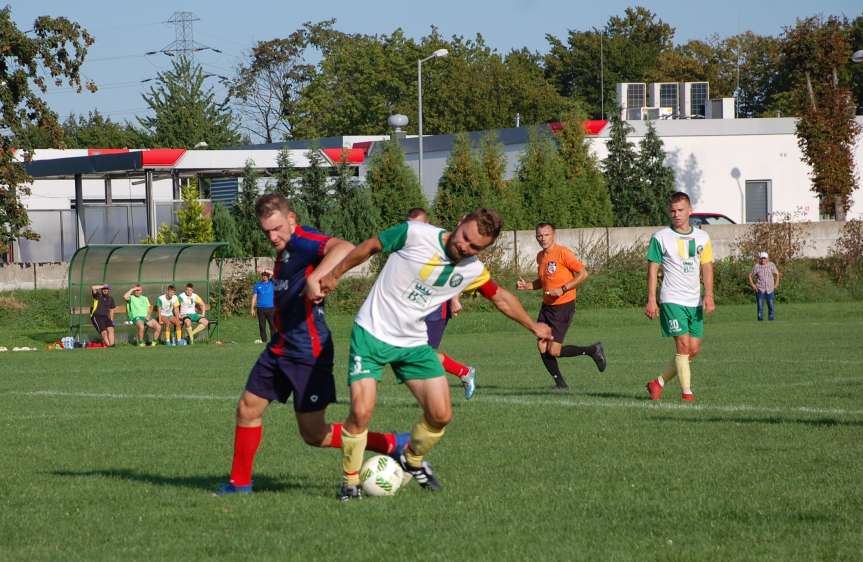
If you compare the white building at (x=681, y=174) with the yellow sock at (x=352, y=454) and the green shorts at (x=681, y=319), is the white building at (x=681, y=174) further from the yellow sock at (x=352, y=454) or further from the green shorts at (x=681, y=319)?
the yellow sock at (x=352, y=454)

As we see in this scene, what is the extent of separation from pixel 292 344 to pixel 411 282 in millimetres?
843

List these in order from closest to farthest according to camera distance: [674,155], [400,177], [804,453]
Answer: [804,453], [400,177], [674,155]

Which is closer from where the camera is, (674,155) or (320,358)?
(320,358)

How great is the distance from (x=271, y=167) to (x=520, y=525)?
41.1 m

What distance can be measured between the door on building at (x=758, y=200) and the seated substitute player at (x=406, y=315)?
47920 mm

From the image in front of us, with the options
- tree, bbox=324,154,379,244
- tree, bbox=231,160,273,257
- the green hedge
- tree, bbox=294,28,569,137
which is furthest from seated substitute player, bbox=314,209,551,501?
tree, bbox=294,28,569,137

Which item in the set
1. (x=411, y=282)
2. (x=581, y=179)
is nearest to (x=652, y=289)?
(x=411, y=282)

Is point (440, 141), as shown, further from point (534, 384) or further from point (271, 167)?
point (534, 384)

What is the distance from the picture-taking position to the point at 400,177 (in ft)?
144

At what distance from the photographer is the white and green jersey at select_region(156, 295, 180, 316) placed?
3225cm

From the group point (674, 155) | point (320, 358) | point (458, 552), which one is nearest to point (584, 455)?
point (320, 358)

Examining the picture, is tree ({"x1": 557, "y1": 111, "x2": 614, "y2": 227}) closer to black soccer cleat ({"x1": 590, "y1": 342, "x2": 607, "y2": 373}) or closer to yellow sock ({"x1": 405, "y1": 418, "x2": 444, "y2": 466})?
black soccer cleat ({"x1": 590, "y1": 342, "x2": 607, "y2": 373})

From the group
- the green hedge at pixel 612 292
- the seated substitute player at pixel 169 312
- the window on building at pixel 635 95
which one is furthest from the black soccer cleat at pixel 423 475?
the window on building at pixel 635 95

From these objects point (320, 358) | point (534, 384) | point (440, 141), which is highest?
point (440, 141)
